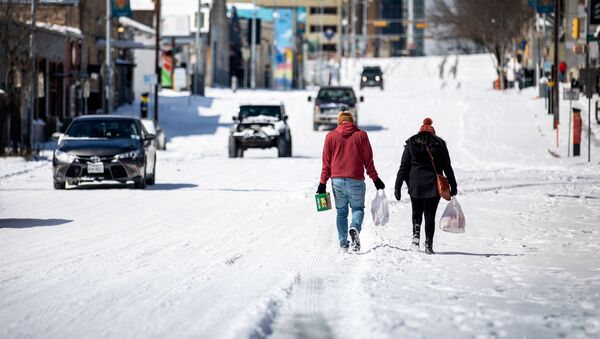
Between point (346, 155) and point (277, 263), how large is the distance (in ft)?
5.91

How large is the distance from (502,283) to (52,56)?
48.0 meters

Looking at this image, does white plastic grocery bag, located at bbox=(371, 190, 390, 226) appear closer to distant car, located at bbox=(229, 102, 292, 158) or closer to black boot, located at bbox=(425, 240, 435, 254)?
black boot, located at bbox=(425, 240, 435, 254)

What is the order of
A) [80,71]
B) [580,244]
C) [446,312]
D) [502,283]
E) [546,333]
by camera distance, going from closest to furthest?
1. [546,333]
2. [446,312]
3. [502,283]
4. [580,244]
5. [80,71]

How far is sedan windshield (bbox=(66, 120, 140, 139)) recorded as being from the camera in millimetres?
28281

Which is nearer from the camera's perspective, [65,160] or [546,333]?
[546,333]

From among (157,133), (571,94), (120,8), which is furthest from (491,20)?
(571,94)

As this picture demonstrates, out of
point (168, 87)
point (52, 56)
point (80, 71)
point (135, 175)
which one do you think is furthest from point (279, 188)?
point (168, 87)

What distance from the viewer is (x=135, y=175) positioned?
89.6 feet

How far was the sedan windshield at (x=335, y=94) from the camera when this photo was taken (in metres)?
60.1

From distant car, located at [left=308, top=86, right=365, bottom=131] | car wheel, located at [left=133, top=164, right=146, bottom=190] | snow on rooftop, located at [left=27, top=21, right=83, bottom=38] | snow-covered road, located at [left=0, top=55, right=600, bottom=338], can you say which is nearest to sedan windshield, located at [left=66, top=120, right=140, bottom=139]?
car wheel, located at [left=133, top=164, right=146, bottom=190]

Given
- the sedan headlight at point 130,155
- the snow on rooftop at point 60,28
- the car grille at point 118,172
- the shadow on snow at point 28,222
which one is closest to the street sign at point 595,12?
the snow on rooftop at point 60,28

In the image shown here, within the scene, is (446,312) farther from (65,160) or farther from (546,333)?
(65,160)

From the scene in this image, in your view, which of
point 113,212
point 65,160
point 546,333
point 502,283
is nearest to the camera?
point 546,333

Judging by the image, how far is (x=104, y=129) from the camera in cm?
2855
